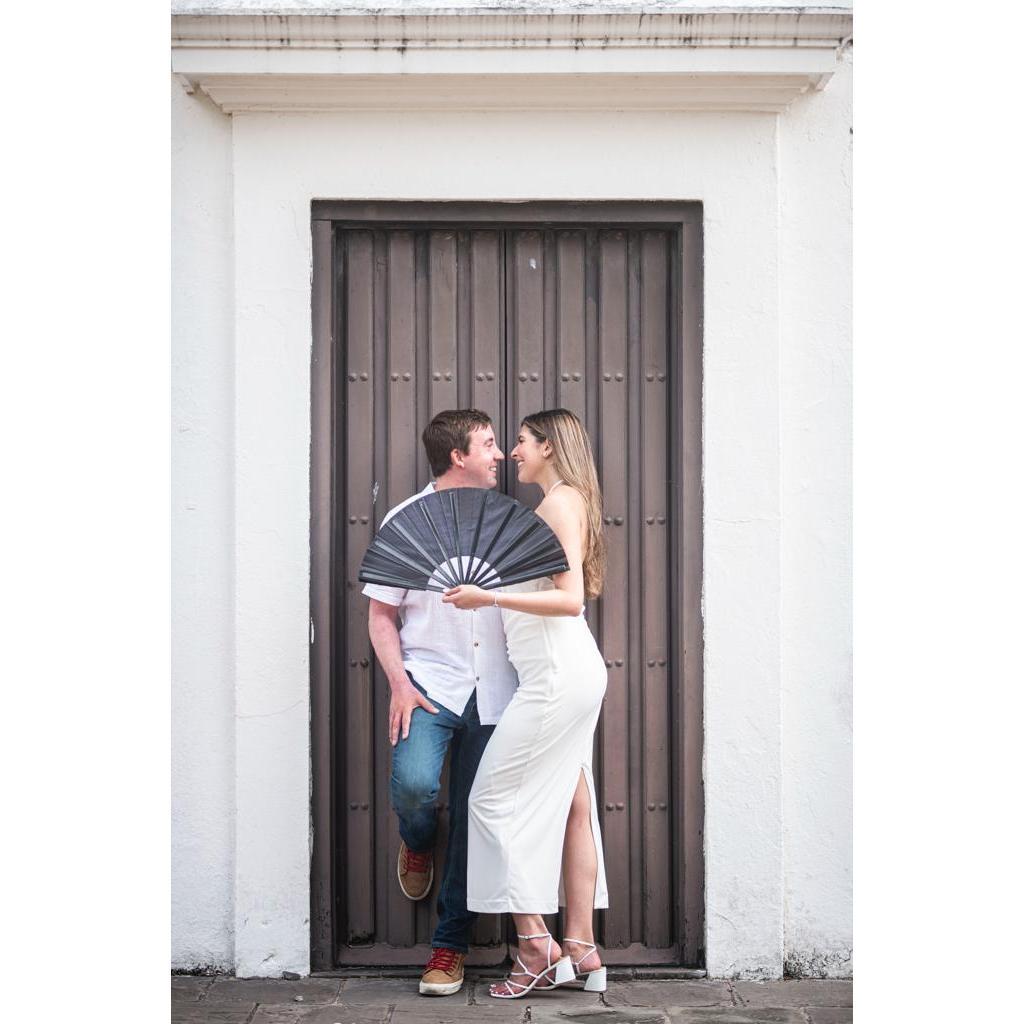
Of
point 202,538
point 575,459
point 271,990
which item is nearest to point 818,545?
point 575,459

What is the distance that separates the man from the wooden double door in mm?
286

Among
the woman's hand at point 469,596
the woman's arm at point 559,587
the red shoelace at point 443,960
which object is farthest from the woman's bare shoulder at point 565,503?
the red shoelace at point 443,960

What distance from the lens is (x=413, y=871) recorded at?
511 cm

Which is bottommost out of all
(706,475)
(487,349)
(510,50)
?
(706,475)

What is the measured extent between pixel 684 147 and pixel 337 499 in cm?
201

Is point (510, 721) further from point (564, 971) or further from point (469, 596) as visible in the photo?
point (564, 971)

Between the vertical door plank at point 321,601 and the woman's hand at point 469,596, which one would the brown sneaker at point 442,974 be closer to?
the vertical door plank at point 321,601

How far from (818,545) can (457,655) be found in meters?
1.53

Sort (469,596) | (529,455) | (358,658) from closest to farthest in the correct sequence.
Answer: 1. (469,596)
2. (529,455)
3. (358,658)

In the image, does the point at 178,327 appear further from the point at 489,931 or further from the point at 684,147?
the point at 489,931

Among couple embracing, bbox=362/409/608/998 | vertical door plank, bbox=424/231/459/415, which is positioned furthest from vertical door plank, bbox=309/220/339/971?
vertical door plank, bbox=424/231/459/415

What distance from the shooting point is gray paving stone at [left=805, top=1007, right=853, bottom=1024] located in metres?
4.66

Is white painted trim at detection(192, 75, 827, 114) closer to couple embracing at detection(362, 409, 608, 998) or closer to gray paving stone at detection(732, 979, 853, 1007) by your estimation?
couple embracing at detection(362, 409, 608, 998)

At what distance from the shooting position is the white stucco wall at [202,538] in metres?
5.11
